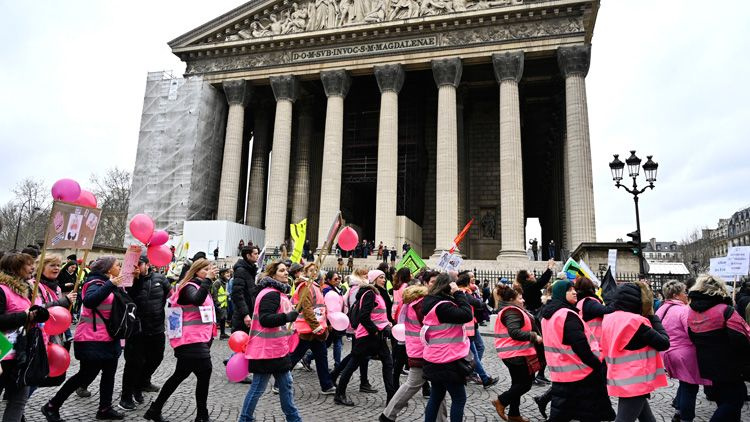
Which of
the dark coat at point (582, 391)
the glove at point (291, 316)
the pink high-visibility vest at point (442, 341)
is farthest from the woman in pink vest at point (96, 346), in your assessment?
the dark coat at point (582, 391)

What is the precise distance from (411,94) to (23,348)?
100ft

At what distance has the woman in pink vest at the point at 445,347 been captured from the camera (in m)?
4.61

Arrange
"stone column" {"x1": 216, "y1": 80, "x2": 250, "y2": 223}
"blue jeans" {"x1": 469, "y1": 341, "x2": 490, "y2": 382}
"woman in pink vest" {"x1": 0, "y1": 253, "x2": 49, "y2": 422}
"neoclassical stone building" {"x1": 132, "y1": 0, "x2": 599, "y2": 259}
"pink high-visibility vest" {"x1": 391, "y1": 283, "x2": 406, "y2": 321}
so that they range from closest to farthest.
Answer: "woman in pink vest" {"x1": 0, "y1": 253, "x2": 49, "y2": 422} < "blue jeans" {"x1": 469, "y1": 341, "x2": 490, "y2": 382} < "pink high-visibility vest" {"x1": 391, "y1": 283, "x2": 406, "y2": 321} < "neoclassical stone building" {"x1": 132, "y1": 0, "x2": 599, "y2": 259} < "stone column" {"x1": 216, "y1": 80, "x2": 250, "y2": 223}

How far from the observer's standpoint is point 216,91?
3019cm

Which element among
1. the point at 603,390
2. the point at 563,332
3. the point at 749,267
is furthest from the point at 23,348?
the point at 749,267

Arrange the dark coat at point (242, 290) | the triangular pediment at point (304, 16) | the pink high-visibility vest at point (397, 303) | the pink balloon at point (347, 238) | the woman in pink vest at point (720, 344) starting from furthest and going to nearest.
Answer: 1. the triangular pediment at point (304, 16)
2. the pink balloon at point (347, 238)
3. the pink high-visibility vest at point (397, 303)
4. the dark coat at point (242, 290)
5. the woman in pink vest at point (720, 344)

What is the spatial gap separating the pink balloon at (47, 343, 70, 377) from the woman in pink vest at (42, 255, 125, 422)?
2.31ft

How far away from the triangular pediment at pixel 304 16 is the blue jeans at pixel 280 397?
25.0m

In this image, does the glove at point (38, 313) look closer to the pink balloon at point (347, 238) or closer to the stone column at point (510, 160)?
the pink balloon at point (347, 238)

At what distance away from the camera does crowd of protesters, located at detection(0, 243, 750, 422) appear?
4133mm

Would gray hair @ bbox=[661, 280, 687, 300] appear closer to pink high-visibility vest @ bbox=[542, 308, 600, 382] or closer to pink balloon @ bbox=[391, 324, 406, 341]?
pink high-visibility vest @ bbox=[542, 308, 600, 382]

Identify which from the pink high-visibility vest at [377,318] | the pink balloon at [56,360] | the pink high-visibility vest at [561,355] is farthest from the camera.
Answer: the pink high-visibility vest at [377,318]

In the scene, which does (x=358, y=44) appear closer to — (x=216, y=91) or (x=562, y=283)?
(x=216, y=91)

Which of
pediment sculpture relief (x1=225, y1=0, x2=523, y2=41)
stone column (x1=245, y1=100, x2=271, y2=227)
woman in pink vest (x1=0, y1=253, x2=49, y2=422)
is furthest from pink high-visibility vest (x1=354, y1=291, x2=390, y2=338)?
stone column (x1=245, y1=100, x2=271, y2=227)
